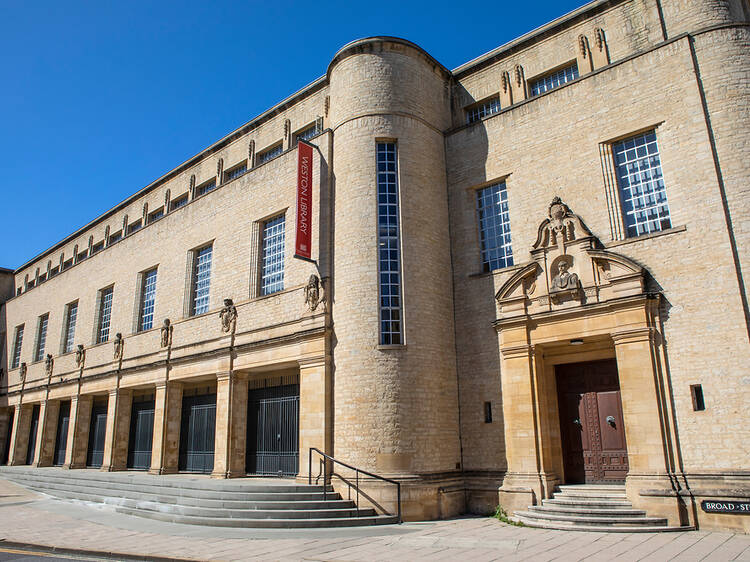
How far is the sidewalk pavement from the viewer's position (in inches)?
343

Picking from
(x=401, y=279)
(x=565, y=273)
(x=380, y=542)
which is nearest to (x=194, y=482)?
(x=380, y=542)

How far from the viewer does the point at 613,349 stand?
13062 mm

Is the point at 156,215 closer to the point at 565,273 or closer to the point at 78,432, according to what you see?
the point at 78,432

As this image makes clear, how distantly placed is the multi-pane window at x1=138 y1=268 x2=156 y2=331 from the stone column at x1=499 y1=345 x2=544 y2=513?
597 inches

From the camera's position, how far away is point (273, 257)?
1838 cm

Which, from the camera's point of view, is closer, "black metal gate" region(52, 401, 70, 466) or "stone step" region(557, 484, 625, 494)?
"stone step" region(557, 484, 625, 494)

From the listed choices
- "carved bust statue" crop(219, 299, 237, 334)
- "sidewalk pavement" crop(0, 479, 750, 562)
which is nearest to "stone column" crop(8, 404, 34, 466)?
"carved bust statue" crop(219, 299, 237, 334)

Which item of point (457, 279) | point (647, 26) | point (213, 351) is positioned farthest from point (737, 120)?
point (213, 351)

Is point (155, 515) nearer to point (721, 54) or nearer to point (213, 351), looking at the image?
point (213, 351)

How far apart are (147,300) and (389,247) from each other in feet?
43.3

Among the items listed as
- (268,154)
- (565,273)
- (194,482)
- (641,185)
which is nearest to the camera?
(641,185)

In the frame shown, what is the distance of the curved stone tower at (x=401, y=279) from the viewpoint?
13406mm

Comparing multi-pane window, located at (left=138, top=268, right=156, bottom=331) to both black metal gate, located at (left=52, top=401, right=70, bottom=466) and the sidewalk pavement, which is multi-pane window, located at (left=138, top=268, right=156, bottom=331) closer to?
black metal gate, located at (left=52, top=401, right=70, bottom=466)

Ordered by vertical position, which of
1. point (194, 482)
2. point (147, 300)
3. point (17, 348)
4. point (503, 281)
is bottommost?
point (194, 482)
